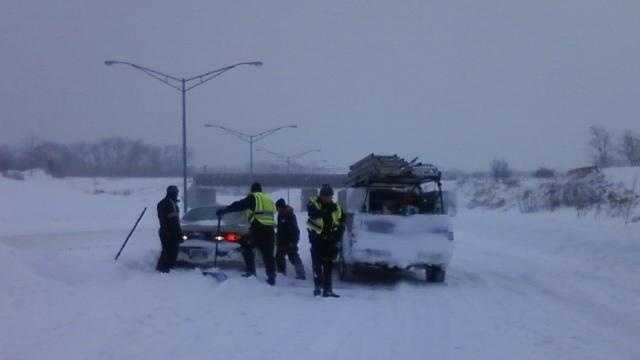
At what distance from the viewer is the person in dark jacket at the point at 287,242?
17.0 meters

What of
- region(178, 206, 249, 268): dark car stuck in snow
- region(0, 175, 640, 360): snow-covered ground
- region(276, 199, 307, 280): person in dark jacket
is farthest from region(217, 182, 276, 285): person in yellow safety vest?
region(276, 199, 307, 280): person in dark jacket

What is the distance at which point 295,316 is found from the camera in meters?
11.2

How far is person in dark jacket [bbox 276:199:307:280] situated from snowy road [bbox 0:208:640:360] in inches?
41.3

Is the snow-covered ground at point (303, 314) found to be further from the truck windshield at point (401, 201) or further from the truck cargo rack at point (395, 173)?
the truck cargo rack at point (395, 173)

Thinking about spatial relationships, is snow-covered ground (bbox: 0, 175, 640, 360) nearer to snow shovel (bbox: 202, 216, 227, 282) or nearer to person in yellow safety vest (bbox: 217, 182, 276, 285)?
snow shovel (bbox: 202, 216, 227, 282)

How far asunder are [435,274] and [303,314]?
559 cm

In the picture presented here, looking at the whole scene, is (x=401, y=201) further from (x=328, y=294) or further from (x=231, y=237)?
(x=328, y=294)

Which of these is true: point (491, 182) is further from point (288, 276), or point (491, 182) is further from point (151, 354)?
point (151, 354)

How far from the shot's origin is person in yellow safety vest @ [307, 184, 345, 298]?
44.8ft

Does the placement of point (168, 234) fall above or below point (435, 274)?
above

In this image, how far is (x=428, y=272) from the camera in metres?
16.6

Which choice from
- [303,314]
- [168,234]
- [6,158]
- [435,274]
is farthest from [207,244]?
[6,158]

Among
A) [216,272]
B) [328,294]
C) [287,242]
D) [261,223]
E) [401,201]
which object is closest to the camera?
[328,294]

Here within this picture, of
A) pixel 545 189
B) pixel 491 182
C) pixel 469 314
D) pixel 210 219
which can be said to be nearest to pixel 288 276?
pixel 210 219
